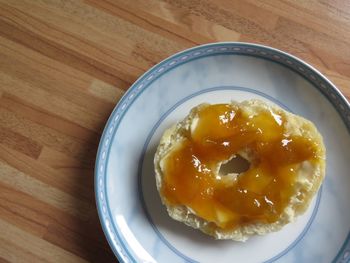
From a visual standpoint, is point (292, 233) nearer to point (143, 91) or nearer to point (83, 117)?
point (143, 91)

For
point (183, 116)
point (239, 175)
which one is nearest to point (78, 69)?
point (183, 116)

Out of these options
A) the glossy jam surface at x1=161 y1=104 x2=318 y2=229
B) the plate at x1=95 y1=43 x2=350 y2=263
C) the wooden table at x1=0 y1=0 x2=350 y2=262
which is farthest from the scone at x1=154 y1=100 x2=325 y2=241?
the wooden table at x1=0 y1=0 x2=350 y2=262

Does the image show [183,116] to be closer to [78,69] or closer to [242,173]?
[242,173]

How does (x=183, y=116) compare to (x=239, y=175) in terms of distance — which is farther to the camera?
(x=183, y=116)

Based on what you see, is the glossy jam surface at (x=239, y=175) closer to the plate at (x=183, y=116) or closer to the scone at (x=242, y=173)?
the scone at (x=242, y=173)

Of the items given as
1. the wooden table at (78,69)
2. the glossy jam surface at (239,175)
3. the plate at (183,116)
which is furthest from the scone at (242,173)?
the wooden table at (78,69)

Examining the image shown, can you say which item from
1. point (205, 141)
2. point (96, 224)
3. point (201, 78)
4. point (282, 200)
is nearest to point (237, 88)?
point (201, 78)

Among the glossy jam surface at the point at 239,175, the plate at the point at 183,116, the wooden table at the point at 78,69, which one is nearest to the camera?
the glossy jam surface at the point at 239,175
